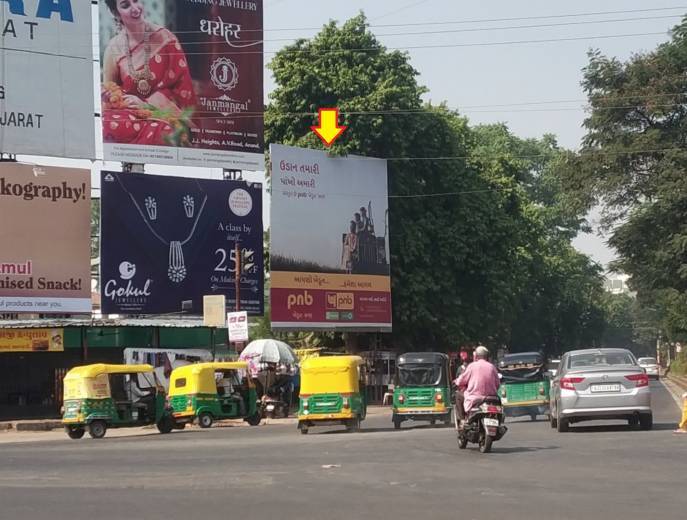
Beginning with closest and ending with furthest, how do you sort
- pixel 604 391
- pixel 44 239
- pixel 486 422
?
pixel 486 422
pixel 604 391
pixel 44 239

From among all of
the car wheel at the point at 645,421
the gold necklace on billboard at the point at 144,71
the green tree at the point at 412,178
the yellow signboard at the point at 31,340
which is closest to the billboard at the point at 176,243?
the yellow signboard at the point at 31,340

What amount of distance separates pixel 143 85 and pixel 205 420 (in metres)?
13.7

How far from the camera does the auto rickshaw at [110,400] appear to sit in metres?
28.7

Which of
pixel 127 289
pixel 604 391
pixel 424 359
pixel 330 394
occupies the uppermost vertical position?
pixel 127 289

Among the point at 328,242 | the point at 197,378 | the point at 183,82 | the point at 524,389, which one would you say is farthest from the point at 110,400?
the point at 328,242

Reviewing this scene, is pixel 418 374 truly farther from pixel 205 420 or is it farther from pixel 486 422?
pixel 486 422

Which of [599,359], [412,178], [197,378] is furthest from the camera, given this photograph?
[412,178]

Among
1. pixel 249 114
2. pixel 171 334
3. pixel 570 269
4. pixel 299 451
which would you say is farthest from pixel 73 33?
pixel 570 269

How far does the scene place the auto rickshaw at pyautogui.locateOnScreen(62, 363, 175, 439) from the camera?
28.7 meters

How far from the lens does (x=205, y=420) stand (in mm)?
31859

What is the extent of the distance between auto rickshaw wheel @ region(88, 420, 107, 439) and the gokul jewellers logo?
1119 cm

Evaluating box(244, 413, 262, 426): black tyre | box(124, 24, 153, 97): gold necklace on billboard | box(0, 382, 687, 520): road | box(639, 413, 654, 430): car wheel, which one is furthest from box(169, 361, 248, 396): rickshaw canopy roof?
box(639, 413, 654, 430): car wheel

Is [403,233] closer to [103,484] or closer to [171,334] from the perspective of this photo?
[171,334]

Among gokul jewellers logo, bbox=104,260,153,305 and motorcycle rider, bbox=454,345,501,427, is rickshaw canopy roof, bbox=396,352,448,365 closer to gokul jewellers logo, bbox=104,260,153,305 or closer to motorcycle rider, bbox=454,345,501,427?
motorcycle rider, bbox=454,345,501,427
